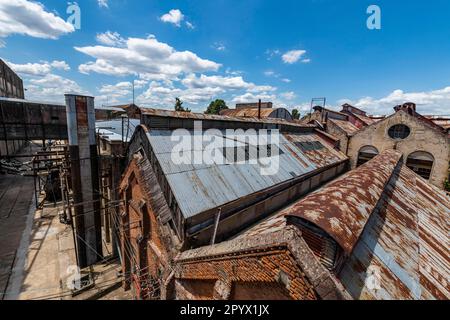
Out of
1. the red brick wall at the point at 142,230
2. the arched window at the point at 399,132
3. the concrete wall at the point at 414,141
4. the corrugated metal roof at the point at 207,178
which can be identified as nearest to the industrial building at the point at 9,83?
the red brick wall at the point at 142,230

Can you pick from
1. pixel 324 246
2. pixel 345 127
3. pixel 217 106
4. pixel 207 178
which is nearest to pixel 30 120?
pixel 207 178

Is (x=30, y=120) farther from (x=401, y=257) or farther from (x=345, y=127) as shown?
(x=345, y=127)

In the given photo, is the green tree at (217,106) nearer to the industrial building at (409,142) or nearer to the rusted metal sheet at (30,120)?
the industrial building at (409,142)

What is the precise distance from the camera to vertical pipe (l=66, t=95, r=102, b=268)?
10.7 metres

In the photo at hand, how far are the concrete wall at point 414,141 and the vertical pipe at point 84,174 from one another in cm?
2074

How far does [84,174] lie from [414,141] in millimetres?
22967

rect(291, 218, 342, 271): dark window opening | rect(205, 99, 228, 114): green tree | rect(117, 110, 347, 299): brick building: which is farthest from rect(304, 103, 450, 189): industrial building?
rect(205, 99, 228, 114): green tree

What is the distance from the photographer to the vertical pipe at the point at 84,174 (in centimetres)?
1066

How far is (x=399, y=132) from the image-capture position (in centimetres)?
1592

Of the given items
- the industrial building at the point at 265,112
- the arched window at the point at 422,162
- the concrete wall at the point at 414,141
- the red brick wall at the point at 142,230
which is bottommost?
the red brick wall at the point at 142,230

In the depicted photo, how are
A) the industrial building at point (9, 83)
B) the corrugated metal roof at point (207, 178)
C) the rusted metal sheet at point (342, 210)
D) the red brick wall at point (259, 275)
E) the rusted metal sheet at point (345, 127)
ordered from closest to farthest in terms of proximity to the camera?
the red brick wall at point (259, 275) → the rusted metal sheet at point (342, 210) → the corrugated metal roof at point (207, 178) → the rusted metal sheet at point (345, 127) → the industrial building at point (9, 83)

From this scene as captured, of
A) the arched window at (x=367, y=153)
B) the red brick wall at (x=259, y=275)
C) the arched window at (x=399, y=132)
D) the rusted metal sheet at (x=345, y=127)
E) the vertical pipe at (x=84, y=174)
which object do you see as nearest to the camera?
the red brick wall at (x=259, y=275)

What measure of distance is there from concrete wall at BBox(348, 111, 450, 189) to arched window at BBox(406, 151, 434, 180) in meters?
0.22

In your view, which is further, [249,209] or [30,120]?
[30,120]
